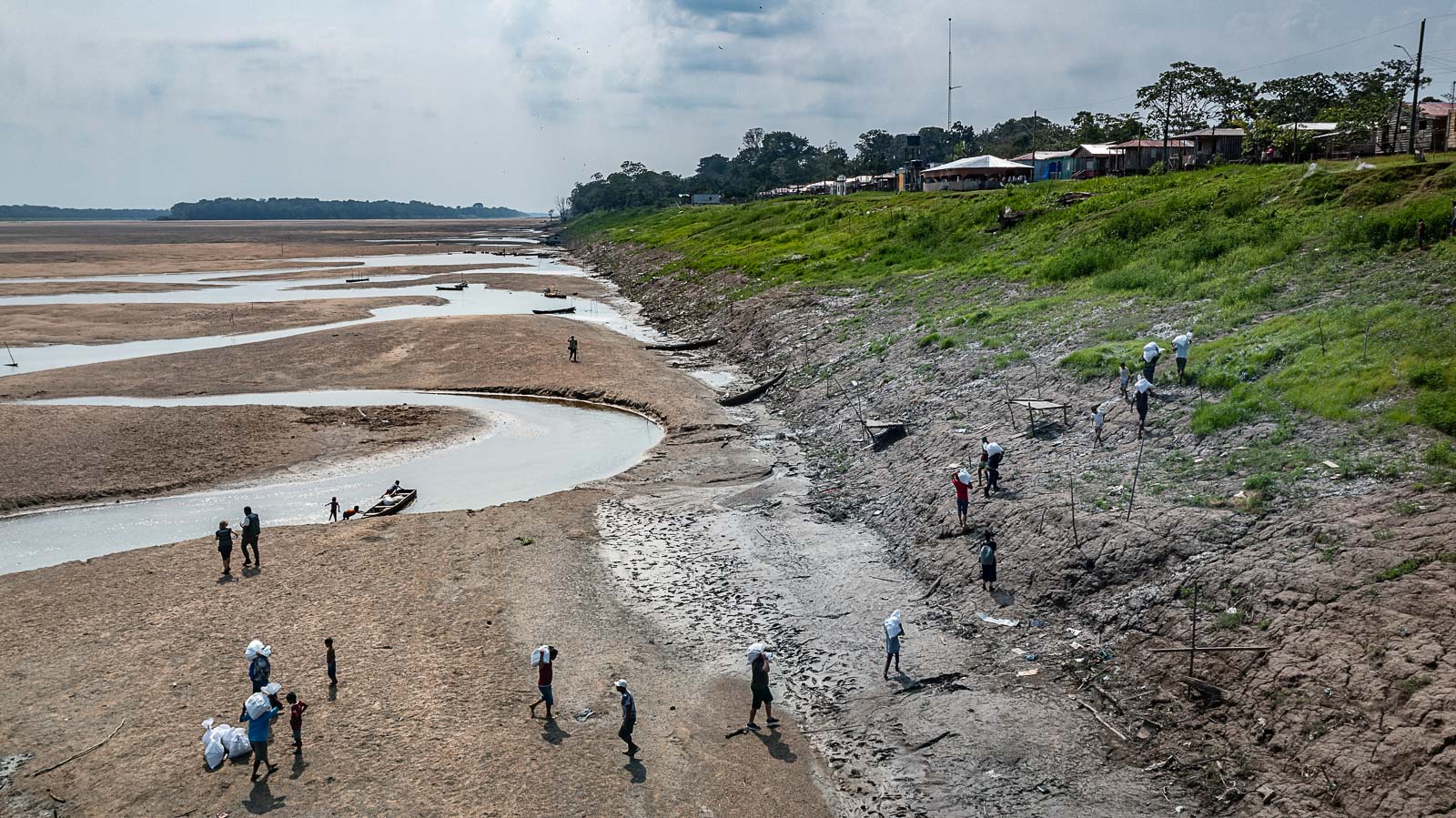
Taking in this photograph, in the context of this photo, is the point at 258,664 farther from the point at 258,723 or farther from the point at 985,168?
the point at 985,168

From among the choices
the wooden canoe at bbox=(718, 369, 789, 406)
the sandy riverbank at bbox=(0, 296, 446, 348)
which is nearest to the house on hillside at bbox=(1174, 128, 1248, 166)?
the wooden canoe at bbox=(718, 369, 789, 406)

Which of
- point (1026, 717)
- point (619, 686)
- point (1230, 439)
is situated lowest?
point (1026, 717)

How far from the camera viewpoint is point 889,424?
29.2m

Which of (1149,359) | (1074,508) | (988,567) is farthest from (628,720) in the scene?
(1149,359)

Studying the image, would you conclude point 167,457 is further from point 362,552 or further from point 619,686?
point 619,686

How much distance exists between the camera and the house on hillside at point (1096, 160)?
7419 centimetres

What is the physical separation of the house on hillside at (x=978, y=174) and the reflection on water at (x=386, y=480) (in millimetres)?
54471

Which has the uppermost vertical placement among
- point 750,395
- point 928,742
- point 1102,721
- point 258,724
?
point 258,724

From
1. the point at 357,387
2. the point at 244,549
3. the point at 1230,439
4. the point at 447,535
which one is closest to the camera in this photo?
the point at 1230,439

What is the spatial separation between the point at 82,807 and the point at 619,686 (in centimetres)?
823

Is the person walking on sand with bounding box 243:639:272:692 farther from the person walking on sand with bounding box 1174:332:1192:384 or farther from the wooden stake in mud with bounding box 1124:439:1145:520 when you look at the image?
the person walking on sand with bounding box 1174:332:1192:384

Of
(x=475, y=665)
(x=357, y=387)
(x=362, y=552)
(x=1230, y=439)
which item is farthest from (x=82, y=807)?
(x=357, y=387)

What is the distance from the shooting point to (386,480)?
99.9 feet

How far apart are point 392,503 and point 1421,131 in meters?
59.1
